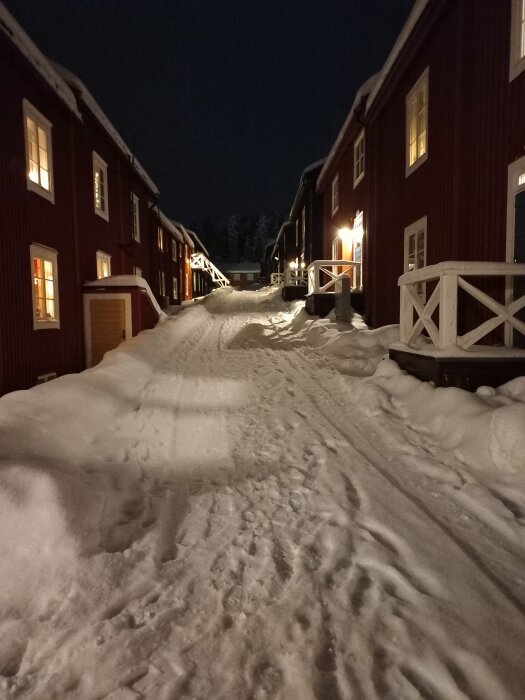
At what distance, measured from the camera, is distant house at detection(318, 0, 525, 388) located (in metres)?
5.29

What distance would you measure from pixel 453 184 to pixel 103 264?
1115 centimetres

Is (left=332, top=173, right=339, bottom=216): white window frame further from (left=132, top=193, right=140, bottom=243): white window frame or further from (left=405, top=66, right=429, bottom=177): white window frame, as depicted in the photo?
(left=132, top=193, right=140, bottom=243): white window frame

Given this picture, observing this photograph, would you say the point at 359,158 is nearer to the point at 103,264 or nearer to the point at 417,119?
the point at 417,119

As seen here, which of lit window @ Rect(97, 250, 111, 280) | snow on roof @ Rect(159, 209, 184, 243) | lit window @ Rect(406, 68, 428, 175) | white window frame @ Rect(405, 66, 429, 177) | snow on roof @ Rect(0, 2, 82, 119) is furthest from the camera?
snow on roof @ Rect(159, 209, 184, 243)

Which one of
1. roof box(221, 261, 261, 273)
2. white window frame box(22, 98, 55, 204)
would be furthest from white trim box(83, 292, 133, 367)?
roof box(221, 261, 261, 273)

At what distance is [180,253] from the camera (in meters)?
30.6

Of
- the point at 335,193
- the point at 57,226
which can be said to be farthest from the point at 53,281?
the point at 335,193

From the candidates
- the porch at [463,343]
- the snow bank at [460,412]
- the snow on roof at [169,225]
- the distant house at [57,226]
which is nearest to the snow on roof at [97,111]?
the distant house at [57,226]

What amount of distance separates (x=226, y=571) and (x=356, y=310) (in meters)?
11.8

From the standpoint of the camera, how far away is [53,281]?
10336 mm

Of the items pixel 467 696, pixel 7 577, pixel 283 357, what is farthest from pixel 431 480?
pixel 283 357

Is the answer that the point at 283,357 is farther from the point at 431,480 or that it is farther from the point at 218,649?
the point at 218,649

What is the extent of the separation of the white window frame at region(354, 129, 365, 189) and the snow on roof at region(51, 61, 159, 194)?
821 centimetres

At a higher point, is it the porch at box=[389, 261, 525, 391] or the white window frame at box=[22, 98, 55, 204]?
the white window frame at box=[22, 98, 55, 204]
